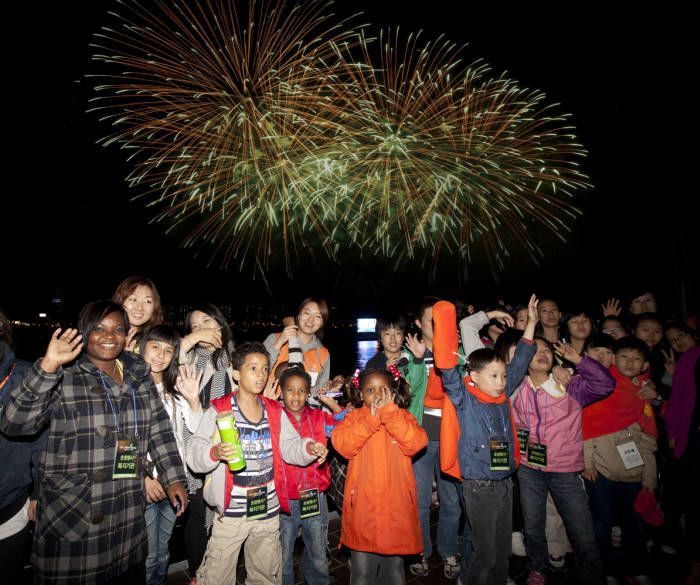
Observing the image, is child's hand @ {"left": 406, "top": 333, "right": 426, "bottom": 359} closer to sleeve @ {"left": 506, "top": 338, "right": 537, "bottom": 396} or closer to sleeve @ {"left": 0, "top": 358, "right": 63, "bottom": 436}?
sleeve @ {"left": 506, "top": 338, "right": 537, "bottom": 396}

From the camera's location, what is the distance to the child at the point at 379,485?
287 centimetres

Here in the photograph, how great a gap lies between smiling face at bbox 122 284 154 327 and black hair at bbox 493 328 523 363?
326 centimetres

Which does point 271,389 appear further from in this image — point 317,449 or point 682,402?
point 682,402

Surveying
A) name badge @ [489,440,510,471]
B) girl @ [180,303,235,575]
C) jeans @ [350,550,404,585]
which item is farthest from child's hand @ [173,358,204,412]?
name badge @ [489,440,510,471]

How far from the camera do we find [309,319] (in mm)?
4473

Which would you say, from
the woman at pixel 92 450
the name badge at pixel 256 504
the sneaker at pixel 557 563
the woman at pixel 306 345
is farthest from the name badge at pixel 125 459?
the sneaker at pixel 557 563

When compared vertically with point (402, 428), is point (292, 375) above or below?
above

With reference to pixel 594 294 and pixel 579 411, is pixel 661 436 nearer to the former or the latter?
pixel 579 411

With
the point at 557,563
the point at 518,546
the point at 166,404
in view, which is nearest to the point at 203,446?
the point at 166,404

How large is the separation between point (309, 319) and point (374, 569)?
2.44m

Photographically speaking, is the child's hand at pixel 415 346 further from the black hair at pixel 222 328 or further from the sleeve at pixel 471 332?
the black hair at pixel 222 328

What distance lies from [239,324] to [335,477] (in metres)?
43.3

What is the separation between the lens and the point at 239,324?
45.2 m

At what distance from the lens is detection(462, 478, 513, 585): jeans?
9.61 feet
